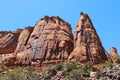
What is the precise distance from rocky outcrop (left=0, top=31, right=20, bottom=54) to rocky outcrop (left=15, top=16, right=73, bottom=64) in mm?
9060

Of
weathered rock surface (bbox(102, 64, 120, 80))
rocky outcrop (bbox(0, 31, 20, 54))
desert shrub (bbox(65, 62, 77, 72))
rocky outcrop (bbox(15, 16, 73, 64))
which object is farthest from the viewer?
rocky outcrop (bbox(0, 31, 20, 54))

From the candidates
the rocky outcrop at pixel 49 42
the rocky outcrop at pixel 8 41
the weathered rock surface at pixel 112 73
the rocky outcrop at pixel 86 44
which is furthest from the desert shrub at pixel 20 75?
the rocky outcrop at pixel 8 41

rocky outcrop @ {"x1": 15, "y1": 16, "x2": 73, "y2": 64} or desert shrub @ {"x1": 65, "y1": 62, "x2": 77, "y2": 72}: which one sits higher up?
rocky outcrop @ {"x1": 15, "y1": 16, "x2": 73, "y2": 64}

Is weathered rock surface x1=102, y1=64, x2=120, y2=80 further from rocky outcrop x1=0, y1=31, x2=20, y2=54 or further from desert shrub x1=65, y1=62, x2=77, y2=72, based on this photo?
rocky outcrop x1=0, y1=31, x2=20, y2=54

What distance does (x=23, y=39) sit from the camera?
297ft

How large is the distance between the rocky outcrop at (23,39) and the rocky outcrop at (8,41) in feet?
14.6

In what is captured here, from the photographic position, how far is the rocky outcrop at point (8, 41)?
315 feet

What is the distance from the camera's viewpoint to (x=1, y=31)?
340 ft

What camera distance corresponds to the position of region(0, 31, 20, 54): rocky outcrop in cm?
9588

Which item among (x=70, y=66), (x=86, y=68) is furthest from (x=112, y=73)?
(x=70, y=66)

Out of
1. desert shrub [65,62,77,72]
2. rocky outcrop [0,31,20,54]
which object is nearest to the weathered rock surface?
desert shrub [65,62,77,72]

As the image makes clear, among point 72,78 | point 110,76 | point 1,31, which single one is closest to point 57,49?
point 72,78

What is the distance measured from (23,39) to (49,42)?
1185 cm

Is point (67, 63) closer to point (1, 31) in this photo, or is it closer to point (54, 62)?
point (54, 62)
